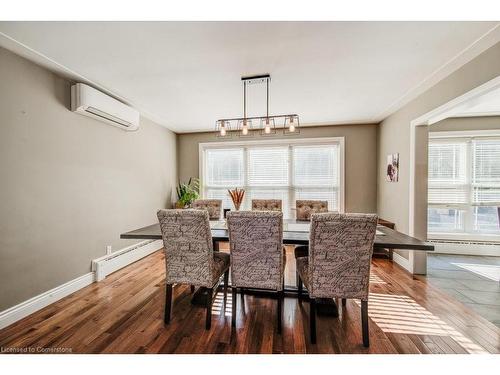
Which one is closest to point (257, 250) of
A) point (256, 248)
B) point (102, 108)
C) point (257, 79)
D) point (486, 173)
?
point (256, 248)

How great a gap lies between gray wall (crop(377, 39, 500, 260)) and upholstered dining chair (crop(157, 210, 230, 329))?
110 inches

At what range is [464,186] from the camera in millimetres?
3803

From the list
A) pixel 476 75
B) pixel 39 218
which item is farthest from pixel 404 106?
pixel 39 218

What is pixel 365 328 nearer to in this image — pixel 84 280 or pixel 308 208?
→ pixel 308 208

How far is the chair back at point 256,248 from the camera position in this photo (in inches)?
64.9

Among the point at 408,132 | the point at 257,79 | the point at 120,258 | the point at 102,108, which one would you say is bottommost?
the point at 120,258

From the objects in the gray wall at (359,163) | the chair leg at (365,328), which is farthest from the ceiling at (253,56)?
the chair leg at (365,328)

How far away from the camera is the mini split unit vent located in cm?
238

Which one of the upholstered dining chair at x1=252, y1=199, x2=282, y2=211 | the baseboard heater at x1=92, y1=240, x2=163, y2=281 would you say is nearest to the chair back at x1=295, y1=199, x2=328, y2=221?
the upholstered dining chair at x1=252, y1=199, x2=282, y2=211

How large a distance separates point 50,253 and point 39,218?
394 millimetres

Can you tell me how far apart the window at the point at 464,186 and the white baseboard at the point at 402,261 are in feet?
3.70

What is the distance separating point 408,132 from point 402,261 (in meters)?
1.95

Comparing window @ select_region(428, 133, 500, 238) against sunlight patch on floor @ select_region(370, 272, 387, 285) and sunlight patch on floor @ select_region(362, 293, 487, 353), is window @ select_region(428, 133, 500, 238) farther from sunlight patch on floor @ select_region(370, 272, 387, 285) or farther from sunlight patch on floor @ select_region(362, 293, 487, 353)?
sunlight patch on floor @ select_region(362, 293, 487, 353)
